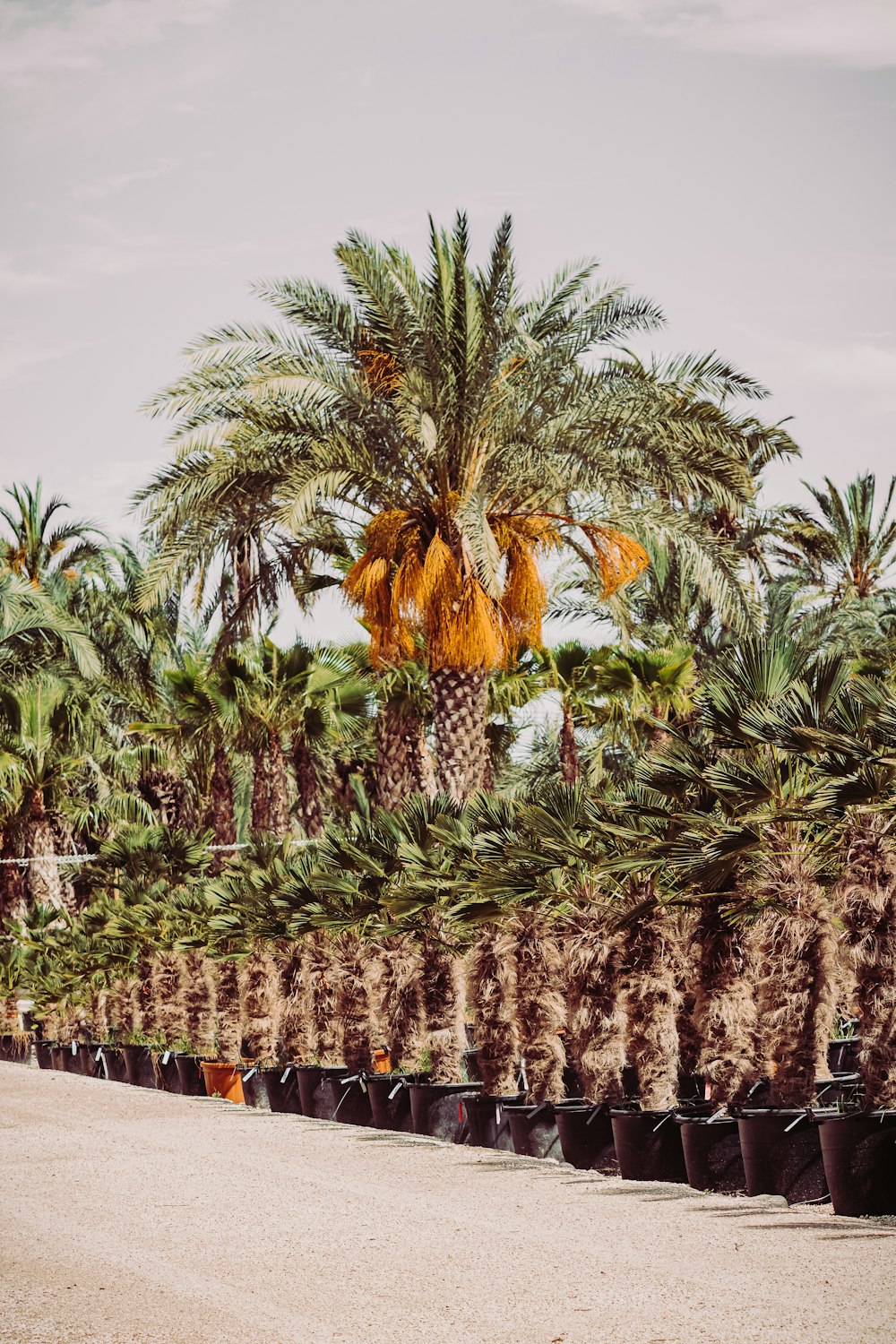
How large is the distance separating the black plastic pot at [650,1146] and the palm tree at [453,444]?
21.6ft

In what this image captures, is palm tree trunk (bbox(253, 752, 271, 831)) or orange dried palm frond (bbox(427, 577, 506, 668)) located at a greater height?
orange dried palm frond (bbox(427, 577, 506, 668))

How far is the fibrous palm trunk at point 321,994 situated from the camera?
46.7ft

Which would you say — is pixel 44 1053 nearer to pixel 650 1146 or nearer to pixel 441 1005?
pixel 441 1005

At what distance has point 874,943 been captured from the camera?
7.40 metres

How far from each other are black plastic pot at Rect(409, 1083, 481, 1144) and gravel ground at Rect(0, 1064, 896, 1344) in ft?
2.39

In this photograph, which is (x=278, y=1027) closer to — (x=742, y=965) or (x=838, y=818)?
(x=742, y=965)

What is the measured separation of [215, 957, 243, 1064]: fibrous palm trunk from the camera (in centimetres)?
1638

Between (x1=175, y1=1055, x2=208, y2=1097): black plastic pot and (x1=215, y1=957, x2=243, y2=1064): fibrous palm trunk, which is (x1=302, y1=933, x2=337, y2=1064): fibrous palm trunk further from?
(x1=175, y1=1055, x2=208, y2=1097): black plastic pot

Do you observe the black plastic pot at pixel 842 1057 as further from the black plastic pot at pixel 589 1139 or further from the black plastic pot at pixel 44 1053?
the black plastic pot at pixel 44 1053

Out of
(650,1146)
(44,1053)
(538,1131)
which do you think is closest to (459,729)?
(538,1131)

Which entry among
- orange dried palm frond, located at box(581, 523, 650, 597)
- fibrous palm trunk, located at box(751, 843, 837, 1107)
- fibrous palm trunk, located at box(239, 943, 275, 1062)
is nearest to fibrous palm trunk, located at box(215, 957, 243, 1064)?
fibrous palm trunk, located at box(239, 943, 275, 1062)

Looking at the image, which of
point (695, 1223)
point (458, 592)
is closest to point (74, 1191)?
point (695, 1223)

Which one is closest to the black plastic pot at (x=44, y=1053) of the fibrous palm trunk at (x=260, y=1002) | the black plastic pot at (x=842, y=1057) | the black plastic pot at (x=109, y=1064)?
the black plastic pot at (x=109, y=1064)

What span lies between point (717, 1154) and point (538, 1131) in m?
2.44
